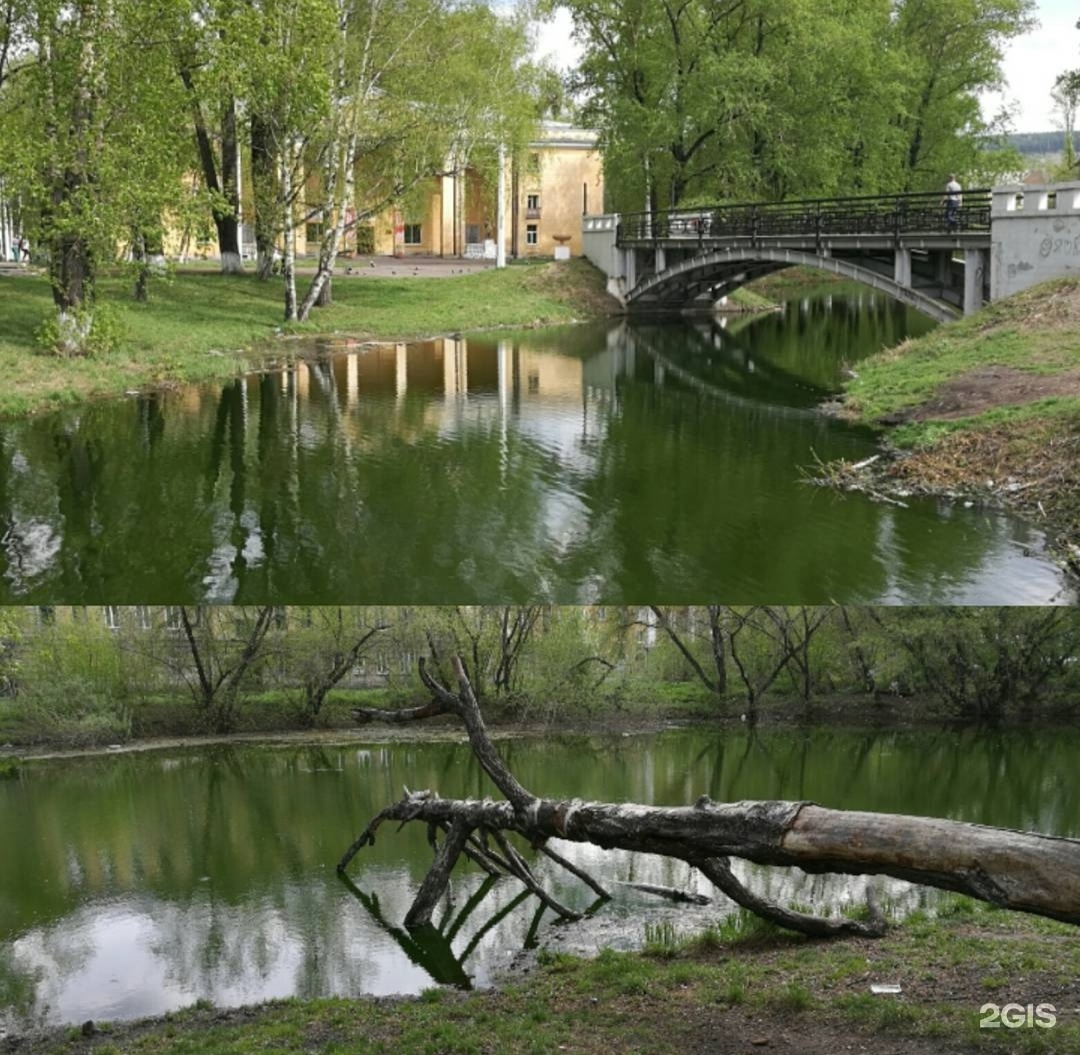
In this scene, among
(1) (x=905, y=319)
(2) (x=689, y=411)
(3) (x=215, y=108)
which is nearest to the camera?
(2) (x=689, y=411)

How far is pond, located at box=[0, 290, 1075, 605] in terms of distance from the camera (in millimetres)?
12992

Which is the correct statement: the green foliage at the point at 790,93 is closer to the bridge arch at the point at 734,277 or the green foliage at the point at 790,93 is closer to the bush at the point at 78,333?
the bridge arch at the point at 734,277

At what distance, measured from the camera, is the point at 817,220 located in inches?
1245

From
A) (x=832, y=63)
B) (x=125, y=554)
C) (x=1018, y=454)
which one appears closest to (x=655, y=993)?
(x=125, y=554)

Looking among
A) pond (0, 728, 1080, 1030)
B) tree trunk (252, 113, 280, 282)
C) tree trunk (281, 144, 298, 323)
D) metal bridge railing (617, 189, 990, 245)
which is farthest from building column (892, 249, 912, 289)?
tree trunk (252, 113, 280, 282)

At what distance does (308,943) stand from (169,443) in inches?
402

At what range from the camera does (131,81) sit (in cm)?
2328

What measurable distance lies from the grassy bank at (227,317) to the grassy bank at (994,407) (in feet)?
43.0

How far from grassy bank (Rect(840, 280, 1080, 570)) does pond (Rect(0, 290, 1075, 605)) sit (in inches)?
26.8

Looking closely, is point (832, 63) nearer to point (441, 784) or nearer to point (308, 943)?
point (441, 784)

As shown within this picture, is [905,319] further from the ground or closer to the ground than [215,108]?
closer to the ground

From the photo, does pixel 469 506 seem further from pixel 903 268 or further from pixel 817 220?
pixel 817 220

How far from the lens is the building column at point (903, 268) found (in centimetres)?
2884

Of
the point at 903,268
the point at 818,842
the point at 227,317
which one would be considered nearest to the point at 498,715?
the point at 227,317
